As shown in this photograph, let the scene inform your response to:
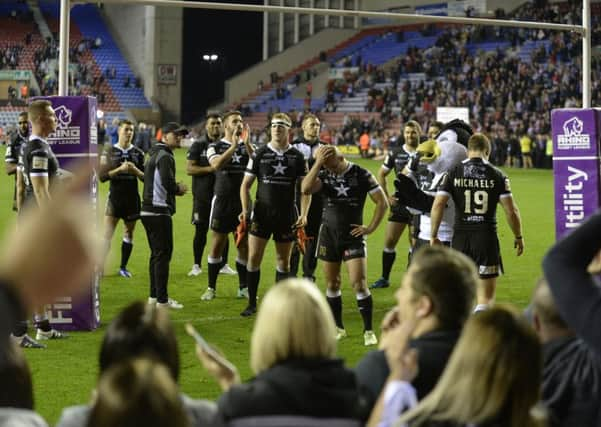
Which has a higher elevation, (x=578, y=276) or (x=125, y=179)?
(x=125, y=179)

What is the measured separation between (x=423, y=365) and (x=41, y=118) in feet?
17.7

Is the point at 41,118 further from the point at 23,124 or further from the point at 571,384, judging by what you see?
the point at 23,124

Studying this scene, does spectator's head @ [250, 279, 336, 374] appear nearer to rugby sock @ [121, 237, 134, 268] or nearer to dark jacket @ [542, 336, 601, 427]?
dark jacket @ [542, 336, 601, 427]

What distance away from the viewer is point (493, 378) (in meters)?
2.44

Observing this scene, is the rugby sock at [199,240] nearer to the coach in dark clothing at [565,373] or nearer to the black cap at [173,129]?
the black cap at [173,129]

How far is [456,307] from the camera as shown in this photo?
127 inches

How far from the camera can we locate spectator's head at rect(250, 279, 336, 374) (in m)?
2.72

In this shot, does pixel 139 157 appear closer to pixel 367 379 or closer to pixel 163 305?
pixel 163 305

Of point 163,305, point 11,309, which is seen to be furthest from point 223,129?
point 11,309

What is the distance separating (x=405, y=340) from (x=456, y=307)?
35 cm

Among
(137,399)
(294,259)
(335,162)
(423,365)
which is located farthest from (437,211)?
(137,399)

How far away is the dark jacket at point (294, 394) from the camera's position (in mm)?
2711

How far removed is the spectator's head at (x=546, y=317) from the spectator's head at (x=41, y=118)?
5.55 metres

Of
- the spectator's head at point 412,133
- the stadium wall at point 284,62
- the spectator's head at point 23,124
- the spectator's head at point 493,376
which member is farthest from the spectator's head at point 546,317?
the stadium wall at point 284,62
